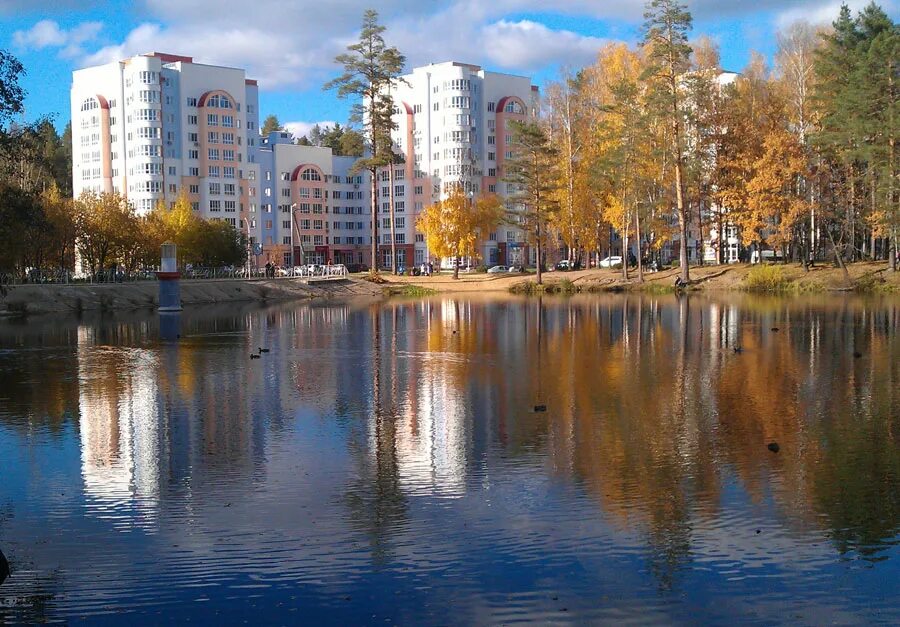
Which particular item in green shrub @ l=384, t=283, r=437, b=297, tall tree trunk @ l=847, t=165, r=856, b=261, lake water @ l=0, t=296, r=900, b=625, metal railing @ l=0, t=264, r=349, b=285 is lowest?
lake water @ l=0, t=296, r=900, b=625

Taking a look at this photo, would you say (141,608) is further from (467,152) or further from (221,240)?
(467,152)

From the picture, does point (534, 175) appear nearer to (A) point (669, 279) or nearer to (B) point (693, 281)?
(A) point (669, 279)

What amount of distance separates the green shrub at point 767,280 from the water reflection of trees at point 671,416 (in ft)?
85.3

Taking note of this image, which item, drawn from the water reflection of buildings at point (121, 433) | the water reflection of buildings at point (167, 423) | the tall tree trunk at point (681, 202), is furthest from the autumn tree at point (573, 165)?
the water reflection of buildings at point (121, 433)

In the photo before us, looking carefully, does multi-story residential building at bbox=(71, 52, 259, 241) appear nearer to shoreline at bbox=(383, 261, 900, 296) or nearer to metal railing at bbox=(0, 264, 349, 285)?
metal railing at bbox=(0, 264, 349, 285)

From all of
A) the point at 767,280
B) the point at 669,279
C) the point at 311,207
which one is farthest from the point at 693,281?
the point at 311,207

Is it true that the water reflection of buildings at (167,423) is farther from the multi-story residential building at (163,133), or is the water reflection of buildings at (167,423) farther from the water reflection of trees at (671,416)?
the multi-story residential building at (163,133)

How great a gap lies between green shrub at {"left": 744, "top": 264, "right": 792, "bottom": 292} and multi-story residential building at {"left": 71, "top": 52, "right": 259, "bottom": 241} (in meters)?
83.9

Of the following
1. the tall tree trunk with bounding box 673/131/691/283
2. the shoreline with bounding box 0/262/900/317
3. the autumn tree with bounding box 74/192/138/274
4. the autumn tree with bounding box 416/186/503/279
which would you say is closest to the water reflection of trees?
the shoreline with bounding box 0/262/900/317

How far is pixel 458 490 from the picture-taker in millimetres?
14891

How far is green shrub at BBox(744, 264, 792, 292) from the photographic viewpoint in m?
68.8

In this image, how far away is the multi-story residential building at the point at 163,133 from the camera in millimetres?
135125

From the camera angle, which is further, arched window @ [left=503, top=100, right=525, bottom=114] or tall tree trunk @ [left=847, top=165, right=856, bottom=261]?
arched window @ [left=503, top=100, right=525, bottom=114]

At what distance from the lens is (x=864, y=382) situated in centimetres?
2508
